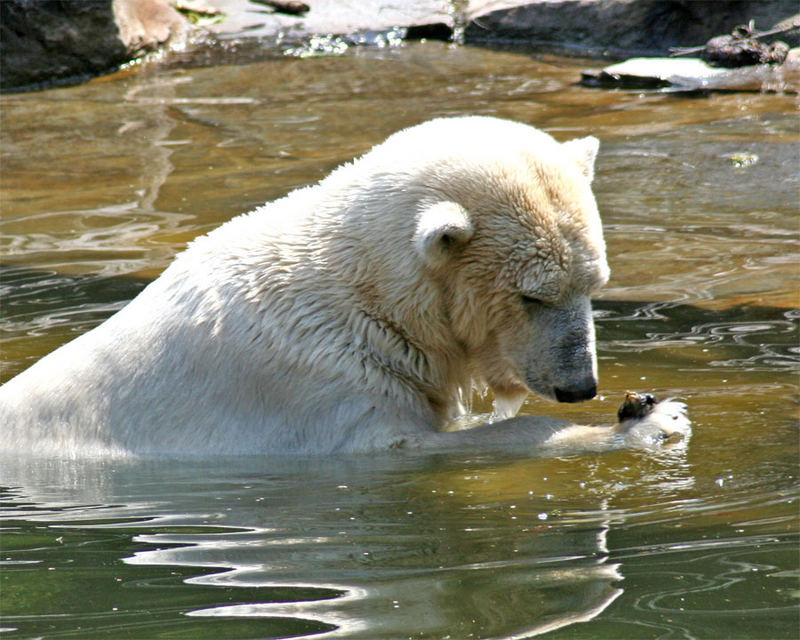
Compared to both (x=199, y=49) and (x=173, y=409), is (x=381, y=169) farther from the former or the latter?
(x=199, y=49)

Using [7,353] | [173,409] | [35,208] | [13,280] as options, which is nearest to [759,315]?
[173,409]

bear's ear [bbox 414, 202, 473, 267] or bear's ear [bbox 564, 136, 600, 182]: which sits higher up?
bear's ear [bbox 564, 136, 600, 182]

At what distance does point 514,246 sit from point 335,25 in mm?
13539

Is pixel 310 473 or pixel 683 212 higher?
pixel 683 212

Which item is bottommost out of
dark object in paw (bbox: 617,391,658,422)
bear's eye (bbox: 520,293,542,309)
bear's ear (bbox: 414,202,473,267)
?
dark object in paw (bbox: 617,391,658,422)

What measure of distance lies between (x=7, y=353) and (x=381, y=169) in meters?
2.75

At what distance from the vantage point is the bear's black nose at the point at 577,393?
4.38m

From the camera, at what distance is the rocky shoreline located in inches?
591

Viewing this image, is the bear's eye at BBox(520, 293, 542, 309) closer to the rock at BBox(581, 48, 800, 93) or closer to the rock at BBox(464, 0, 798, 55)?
the rock at BBox(581, 48, 800, 93)

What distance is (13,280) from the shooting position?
758 centimetres

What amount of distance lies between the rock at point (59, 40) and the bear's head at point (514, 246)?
11765mm

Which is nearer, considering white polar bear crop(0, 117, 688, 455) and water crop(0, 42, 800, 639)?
water crop(0, 42, 800, 639)

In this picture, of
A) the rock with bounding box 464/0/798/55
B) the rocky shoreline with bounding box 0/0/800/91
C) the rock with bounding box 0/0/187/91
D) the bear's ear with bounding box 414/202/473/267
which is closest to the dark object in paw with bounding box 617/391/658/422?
the bear's ear with bounding box 414/202/473/267

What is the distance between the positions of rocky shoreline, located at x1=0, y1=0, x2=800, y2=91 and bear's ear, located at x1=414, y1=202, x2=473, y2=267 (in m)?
11.3
